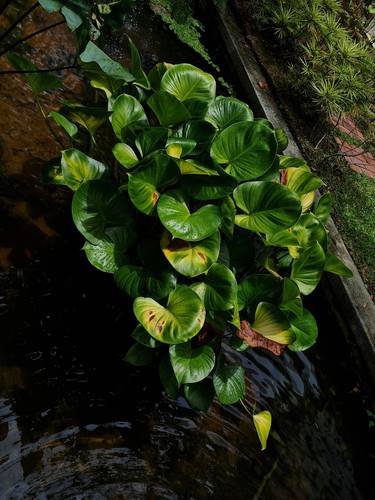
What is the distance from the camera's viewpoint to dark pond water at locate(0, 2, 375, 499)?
7.02 ft

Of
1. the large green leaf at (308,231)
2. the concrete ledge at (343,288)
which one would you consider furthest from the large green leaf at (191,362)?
the concrete ledge at (343,288)

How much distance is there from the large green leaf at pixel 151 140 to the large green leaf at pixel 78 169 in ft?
0.68

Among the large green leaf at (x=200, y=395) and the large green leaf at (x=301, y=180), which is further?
the large green leaf at (x=301, y=180)

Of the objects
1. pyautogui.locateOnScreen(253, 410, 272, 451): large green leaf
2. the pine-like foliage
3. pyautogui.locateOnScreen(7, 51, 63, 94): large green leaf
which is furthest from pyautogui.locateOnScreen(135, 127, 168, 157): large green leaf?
the pine-like foliage

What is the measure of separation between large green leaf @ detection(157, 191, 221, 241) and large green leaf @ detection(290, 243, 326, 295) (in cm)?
54

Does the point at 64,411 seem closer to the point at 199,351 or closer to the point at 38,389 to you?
the point at 38,389

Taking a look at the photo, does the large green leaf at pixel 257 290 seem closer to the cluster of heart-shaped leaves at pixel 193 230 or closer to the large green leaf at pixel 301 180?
the cluster of heart-shaped leaves at pixel 193 230

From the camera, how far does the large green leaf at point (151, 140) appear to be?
2.28 meters

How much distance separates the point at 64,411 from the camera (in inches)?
88.8

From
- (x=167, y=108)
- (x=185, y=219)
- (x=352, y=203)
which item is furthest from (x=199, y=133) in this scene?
(x=352, y=203)

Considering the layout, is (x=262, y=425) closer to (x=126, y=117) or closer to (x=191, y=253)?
(x=191, y=253)

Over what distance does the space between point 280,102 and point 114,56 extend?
1788 mm

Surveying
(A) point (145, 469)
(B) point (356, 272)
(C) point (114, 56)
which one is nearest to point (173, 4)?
(C) point (114, 56)

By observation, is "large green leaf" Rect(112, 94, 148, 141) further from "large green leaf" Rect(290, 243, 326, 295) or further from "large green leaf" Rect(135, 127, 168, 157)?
"large green leaf" Rect(290, 243, 326, 295)
